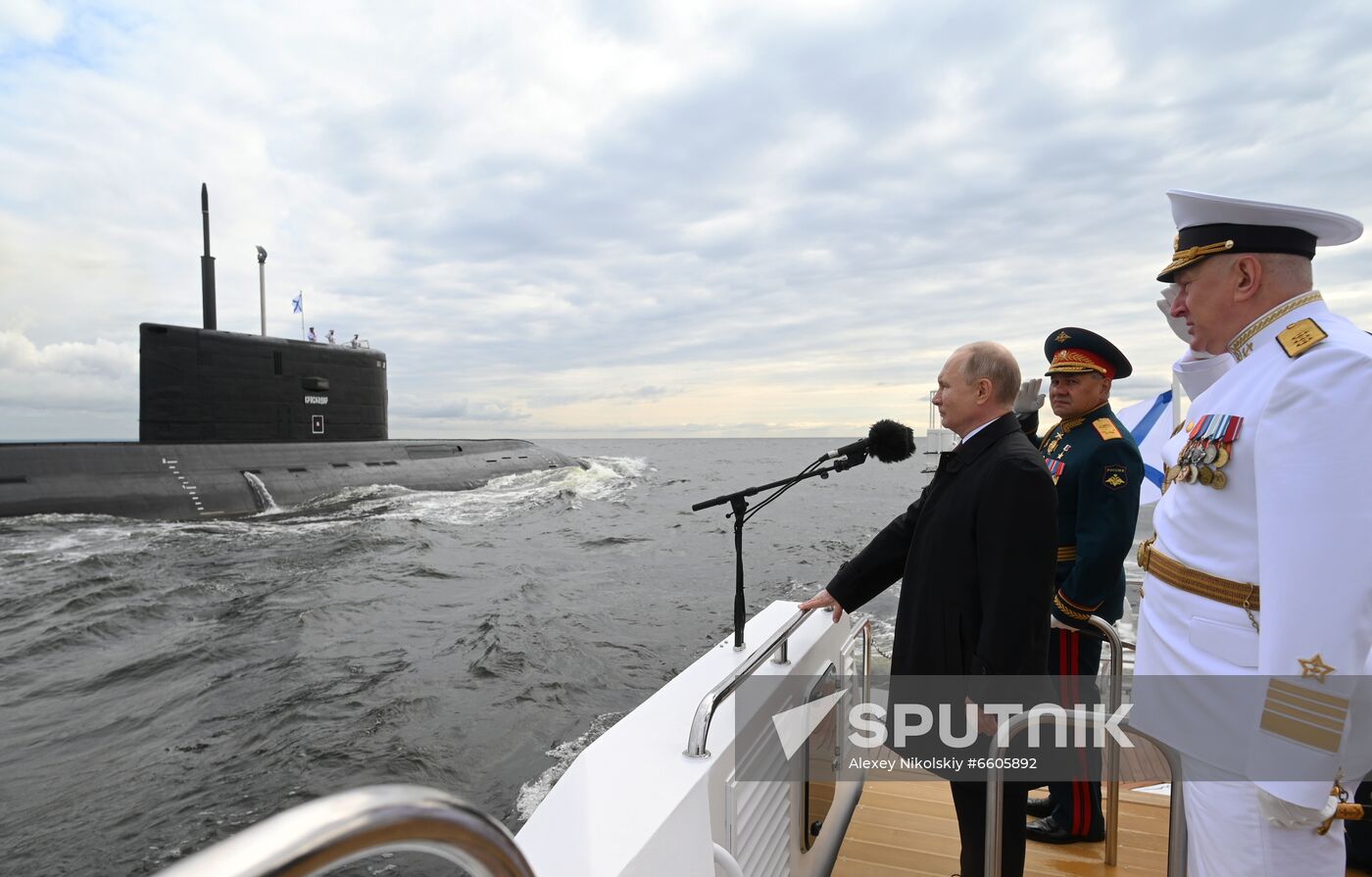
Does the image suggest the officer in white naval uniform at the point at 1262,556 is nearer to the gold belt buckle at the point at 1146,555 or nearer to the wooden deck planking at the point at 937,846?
the gold belt buckle at the point at 1146,555

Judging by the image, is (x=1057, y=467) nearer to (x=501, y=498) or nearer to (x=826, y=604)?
(x=826, y=604)

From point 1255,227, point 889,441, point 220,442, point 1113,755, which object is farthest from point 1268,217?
point 220,442

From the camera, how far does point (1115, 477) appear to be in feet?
10.5

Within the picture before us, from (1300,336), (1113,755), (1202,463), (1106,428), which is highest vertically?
(1300,336)

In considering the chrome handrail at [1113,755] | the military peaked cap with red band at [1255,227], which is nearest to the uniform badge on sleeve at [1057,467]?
the chrome handrail at [1113,755]

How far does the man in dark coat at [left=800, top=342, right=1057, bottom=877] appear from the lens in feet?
7.29

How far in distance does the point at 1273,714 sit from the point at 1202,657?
9.6 inches

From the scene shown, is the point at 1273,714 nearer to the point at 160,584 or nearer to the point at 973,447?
the point at 973,447

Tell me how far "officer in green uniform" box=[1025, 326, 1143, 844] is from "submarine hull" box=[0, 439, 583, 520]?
53.3 ft

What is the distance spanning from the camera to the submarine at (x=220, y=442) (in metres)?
14.5

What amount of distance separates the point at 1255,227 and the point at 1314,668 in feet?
3.46

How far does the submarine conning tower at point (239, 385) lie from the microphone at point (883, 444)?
1716cm

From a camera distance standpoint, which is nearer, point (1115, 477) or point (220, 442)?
point (1115, 477)

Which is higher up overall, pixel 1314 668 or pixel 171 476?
pixel 1314 668
